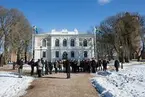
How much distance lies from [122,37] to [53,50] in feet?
84.8

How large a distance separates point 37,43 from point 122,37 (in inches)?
1160

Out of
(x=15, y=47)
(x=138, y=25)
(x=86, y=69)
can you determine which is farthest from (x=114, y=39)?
(x=86, y=69)

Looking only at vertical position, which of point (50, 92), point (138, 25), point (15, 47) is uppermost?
point (138, 25)

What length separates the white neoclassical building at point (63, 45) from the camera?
8931 centimetres

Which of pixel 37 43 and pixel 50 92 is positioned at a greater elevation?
pixel 37 43

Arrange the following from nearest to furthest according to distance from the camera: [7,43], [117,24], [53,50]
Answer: [7,43] < [117,24] < [53,50]

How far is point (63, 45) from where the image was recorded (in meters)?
91.3

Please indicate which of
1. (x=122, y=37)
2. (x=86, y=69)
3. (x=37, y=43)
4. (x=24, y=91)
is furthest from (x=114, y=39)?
(x=24, y=91)

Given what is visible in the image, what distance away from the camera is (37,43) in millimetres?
90875

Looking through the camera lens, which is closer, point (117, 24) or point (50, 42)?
point (117, 24)

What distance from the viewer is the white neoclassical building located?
89312 millimetres

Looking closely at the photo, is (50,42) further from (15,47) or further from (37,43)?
(15,47)

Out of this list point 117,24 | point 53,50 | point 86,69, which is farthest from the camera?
point 53,50

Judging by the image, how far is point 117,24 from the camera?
69938mm
